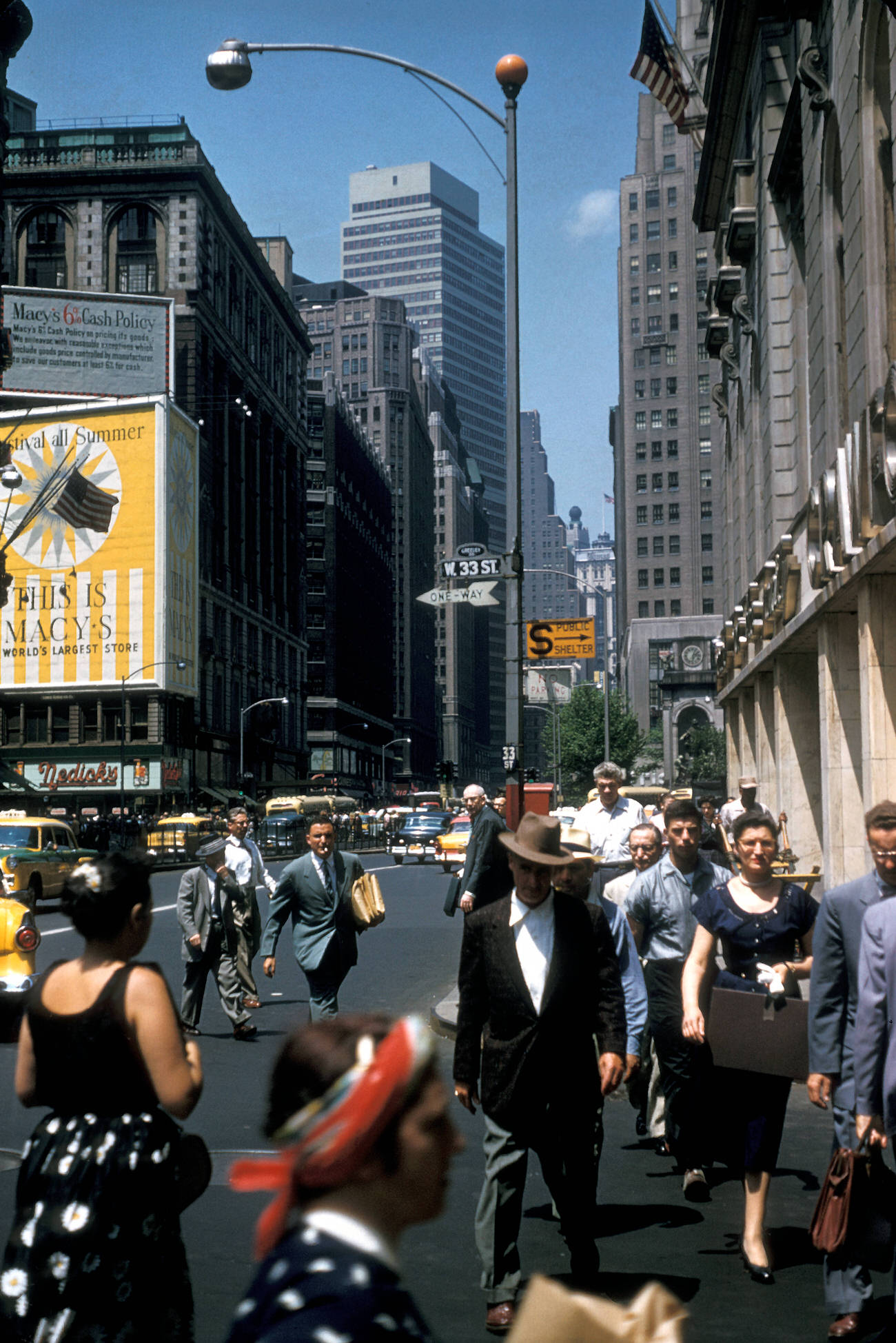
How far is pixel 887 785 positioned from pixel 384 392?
164m

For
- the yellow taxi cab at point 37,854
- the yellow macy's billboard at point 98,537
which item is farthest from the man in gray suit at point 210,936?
the yellow macy's billboard at point 98,537

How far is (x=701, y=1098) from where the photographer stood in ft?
21.9

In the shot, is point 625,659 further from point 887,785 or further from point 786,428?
point 887,785

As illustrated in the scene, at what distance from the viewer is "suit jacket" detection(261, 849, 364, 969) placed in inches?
399

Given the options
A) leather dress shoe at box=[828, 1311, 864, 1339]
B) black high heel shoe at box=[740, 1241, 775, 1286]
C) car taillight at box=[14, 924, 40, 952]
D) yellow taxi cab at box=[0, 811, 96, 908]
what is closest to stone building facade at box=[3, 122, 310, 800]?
yellow taxi cab at box=[0, 811, 96, 908]

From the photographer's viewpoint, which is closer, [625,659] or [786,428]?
[786,428]

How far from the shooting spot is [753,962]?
638cm

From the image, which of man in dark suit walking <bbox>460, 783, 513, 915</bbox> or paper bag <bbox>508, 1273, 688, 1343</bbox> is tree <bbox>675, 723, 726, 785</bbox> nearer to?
man in dark suit walking <bbox>460, 783, 513, 915</bbox>

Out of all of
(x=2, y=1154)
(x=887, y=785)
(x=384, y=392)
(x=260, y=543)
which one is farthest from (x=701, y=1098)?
(x=384, y=392)

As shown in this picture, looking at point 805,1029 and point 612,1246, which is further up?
point 805,1029

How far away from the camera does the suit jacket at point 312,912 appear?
33.3 feet

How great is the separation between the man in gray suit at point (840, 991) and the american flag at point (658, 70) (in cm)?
3032

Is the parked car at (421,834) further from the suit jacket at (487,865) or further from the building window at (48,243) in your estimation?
the building window at (48,243)

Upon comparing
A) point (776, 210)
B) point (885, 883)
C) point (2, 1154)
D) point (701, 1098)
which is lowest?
point (2, 1154)
